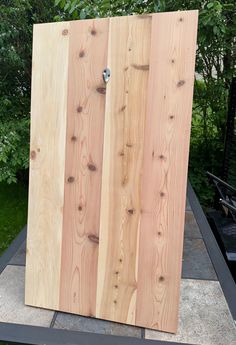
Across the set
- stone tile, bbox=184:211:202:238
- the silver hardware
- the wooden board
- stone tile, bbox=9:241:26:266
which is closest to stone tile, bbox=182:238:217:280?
stone tile, bbox=184:211:202:238

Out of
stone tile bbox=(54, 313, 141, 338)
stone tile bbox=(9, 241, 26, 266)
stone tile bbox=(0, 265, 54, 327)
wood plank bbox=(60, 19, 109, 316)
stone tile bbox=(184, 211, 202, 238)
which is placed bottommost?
stone tile bbox=(54, 313, 141, 338)

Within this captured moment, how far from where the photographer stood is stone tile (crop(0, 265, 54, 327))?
1.47 metres

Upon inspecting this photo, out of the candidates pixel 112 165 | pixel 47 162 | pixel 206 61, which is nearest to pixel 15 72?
pixel 206 61

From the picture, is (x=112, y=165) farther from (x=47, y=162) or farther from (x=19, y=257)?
(x=19, y=257)

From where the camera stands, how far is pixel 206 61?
424 cm

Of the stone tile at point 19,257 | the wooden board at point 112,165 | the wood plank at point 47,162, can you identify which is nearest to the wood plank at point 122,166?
the wooden board at point 112,165

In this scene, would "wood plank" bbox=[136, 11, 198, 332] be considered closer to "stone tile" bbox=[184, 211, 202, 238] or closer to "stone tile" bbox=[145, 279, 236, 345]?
"stone tile" bbox=[145, 279, 236, 345]

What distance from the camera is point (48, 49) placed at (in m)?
1.41

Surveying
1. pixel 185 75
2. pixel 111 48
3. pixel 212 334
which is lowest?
pixel 212 334

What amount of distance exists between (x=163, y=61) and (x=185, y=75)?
106 mm

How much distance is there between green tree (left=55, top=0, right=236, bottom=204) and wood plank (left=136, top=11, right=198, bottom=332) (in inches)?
61.7

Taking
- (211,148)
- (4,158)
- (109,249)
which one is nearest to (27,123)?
(4,158)

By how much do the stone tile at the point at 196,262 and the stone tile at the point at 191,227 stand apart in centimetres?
6

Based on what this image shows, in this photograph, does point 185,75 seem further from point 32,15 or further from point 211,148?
point 211,148
